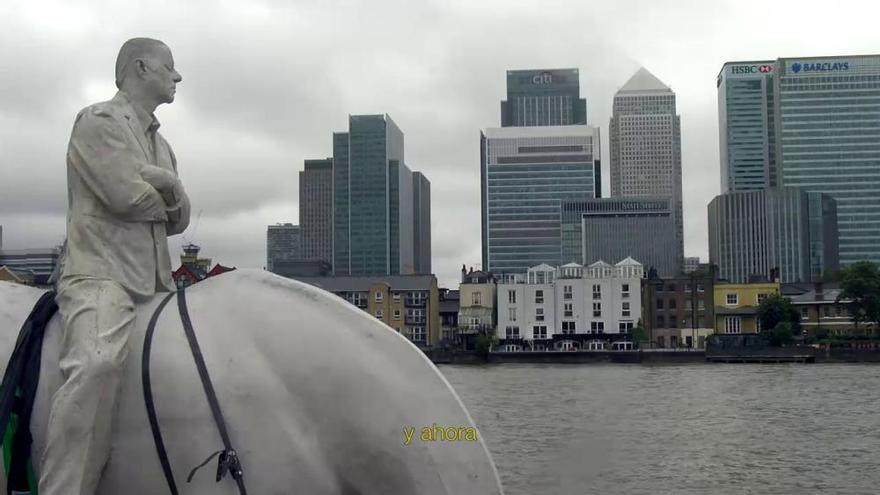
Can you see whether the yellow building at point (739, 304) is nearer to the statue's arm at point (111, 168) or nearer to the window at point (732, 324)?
the window at point (732, 324)

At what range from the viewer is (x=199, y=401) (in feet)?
13.1

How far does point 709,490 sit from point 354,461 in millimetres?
14872

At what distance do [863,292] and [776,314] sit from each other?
9.86 m

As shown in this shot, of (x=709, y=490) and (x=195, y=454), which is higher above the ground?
(x=195, y=454)

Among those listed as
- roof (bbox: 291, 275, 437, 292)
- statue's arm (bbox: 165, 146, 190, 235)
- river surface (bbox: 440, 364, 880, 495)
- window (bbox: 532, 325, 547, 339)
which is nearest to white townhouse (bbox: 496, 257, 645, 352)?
window (bbox: 532, 325, 547, 339)

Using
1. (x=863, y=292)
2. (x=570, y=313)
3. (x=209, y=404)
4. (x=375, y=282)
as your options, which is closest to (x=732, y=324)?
(x=863, y=292)

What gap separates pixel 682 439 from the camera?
25.7m

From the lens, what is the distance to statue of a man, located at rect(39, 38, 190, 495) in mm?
3965

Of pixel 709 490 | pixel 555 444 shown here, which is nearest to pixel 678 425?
pixel 555 444

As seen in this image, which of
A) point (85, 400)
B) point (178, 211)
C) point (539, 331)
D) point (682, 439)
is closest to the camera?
point (85, 400)

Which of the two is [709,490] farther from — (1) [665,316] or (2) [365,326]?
(1) [665,316]

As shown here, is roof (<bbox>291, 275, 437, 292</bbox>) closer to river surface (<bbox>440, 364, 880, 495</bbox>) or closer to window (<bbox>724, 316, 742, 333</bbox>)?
window (<bbox>724, 316, 742, 333</bbox>)

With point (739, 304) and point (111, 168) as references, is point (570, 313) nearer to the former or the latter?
point (739, 304)

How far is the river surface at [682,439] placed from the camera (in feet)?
59.3
